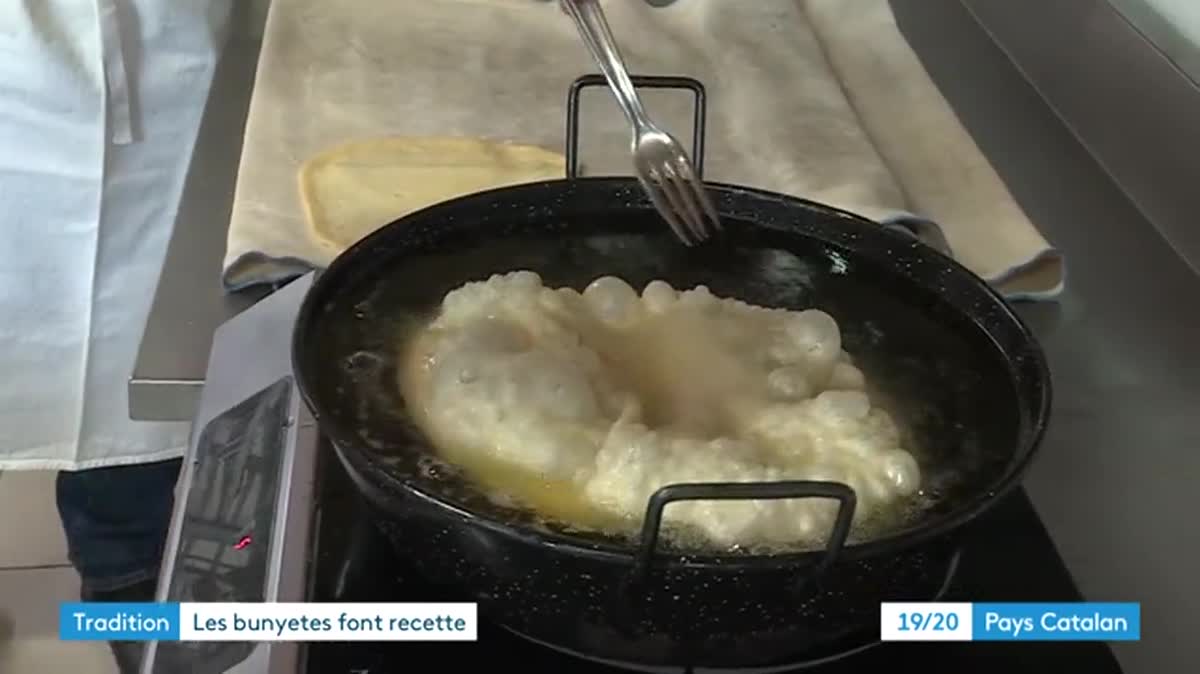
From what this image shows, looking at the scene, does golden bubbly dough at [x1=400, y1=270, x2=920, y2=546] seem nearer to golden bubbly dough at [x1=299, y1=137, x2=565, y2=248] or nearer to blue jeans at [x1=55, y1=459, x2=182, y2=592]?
golden bubbly dough at [x1=299, y1=137, x2=565, y2=248]

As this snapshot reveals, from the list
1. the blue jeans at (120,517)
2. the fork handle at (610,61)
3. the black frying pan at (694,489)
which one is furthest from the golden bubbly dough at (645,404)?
the blue jeans at (120,517)

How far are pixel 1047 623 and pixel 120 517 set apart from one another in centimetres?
95

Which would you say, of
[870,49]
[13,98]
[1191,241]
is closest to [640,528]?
[1191,241]

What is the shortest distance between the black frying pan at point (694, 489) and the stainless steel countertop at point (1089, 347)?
0.12 meters

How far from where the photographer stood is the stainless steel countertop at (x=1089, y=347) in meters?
0.66

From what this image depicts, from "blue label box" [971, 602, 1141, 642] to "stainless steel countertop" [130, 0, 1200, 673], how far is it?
0.04 feet

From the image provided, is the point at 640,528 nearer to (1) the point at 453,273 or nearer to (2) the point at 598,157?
(1) the point at 453,273

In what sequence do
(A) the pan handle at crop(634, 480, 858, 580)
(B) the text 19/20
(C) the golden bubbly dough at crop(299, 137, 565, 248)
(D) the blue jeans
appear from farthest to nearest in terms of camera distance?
(D) the blue jeans < (C) the golden bubbly dough at crop(299, 137, 565, 248) < (B) the text 19/20 < (A) the pan handle at crop(634, 480, 858, 580)

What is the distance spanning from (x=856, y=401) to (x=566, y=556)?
Result: 0.16 meters

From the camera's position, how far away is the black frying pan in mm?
479

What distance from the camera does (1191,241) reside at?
891 millimetres

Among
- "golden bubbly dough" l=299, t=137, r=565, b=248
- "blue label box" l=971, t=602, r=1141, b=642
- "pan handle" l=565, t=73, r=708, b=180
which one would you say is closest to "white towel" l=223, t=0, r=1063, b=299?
"golden bubbly dough" l=299, t=137, r=565, b=248

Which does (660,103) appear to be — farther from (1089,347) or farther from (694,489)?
(694,489)

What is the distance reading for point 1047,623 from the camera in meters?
0.60
